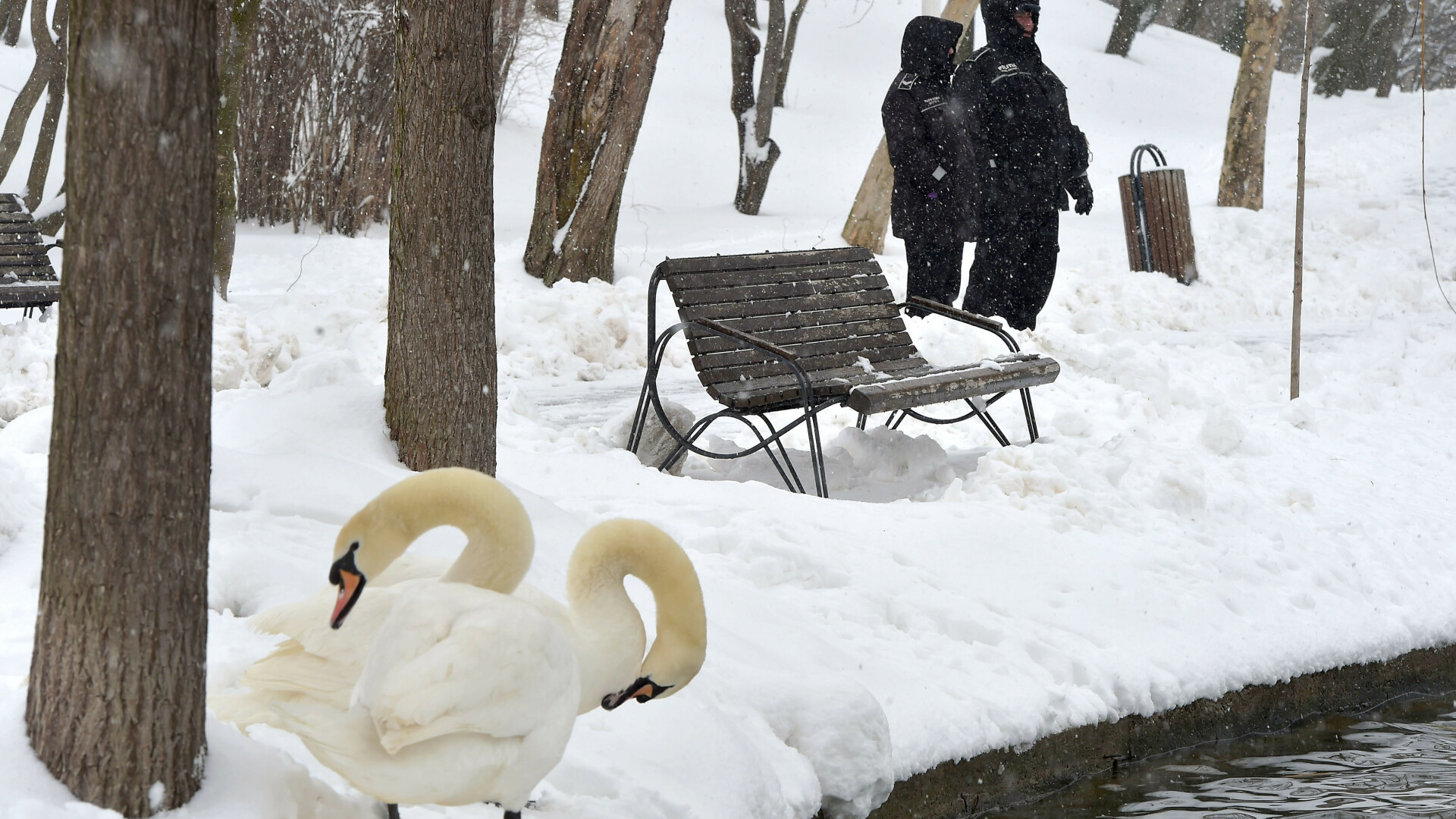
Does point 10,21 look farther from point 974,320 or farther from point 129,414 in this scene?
point 129,414

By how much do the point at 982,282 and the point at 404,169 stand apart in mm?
4839

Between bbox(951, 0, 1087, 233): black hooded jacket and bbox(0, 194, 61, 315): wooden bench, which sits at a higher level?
bbox(951, 0, 1087, 233): black hooded jacket

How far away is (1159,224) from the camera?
38.7 ft

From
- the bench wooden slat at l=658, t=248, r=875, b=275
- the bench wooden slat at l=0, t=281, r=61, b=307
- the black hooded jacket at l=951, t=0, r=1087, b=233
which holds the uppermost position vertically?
the black hooded jacket at l=951, t=0, r=1087, b=233

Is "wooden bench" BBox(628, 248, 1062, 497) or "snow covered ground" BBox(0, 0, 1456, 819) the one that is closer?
"snow covered ground" BBox(0, 0, 1456, 819)

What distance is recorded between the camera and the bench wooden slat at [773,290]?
631cm

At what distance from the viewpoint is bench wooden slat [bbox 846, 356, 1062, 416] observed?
5.68 m

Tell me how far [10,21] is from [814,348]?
1763 cm

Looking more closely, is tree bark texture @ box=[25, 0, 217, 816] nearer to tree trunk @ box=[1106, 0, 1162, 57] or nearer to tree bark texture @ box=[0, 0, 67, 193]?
tree bark texture @ box=[0, 0, 67, 193]

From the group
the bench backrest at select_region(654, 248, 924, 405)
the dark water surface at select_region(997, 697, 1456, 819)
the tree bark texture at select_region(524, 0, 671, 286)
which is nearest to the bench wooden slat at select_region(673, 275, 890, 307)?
the bench backrest at select_region(654, 248, 924, 405)

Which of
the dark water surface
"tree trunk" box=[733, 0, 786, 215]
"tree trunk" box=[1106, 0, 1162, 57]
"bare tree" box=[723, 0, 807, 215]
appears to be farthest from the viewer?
"tree trunk" box=[1106, 0, 1162, 57]

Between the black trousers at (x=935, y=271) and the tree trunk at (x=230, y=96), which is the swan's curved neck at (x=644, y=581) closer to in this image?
the black trousers at (x=935, y=271)

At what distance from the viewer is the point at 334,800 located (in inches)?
100

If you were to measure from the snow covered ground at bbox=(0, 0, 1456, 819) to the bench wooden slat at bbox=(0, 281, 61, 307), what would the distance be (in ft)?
2.10
